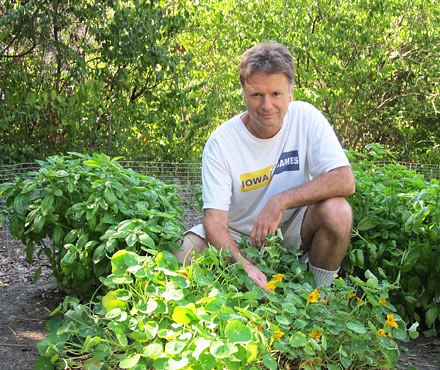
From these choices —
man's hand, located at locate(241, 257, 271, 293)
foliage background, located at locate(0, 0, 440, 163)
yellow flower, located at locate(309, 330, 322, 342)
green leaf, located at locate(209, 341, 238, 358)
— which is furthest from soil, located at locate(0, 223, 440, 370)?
foliage background, located at locate(0, 0, 440, 163)

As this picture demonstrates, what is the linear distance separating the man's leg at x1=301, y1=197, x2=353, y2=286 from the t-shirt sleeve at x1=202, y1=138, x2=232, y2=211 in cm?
42

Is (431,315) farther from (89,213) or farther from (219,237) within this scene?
(89,213)

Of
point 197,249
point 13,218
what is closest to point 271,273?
point 197,249

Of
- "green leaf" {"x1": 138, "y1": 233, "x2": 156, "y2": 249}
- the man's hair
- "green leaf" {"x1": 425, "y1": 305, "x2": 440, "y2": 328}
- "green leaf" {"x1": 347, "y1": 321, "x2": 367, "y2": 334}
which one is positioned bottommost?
"green leaf" {"x1": 425, "y1": 305, "x2": 440, "y2": 328}

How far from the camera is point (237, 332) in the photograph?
156 centimetres

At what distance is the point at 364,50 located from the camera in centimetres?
707

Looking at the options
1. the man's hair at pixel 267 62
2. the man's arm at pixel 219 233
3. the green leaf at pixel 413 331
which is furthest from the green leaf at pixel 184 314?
the man's hair at pixel 267 62

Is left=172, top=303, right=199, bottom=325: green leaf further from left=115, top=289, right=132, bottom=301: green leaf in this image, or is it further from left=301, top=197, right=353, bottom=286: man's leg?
left=301, top=197, right=353, bottom=286: man's leg

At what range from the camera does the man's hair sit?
7.72 feet

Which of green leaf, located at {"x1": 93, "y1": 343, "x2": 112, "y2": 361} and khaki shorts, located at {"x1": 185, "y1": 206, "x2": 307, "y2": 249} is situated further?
khaki shorts, located at {"x1": 185, "y1": 206, "x2": 307, "y2": 249}

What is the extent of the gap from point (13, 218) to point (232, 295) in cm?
121

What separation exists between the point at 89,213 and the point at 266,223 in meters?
0.75

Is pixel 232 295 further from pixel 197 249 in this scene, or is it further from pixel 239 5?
pixel 239 5

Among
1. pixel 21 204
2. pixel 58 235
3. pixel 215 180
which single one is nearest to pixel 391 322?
pixel 215 180
